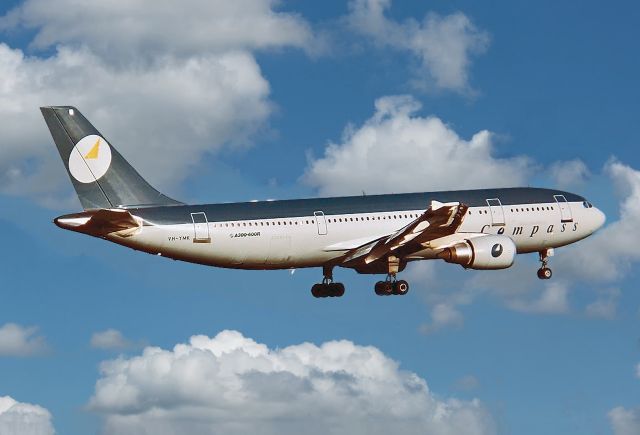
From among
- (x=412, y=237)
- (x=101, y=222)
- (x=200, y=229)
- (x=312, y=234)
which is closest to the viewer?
(x=101, y=222)

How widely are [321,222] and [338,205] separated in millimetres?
1725

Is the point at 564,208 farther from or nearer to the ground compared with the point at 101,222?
farther from the ground

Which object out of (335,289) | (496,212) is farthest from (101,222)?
(496,212)

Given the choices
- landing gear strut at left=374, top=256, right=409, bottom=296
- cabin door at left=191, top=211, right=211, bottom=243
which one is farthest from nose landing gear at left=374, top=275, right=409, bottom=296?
cabin door at left=191, top=211, right=211, bottom=243

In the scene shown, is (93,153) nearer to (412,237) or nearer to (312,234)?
(312,234)

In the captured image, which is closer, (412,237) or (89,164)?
(89,164)

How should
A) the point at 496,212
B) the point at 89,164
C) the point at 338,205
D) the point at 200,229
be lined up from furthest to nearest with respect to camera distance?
the point at 496,212, the point at 338,205, the point at 89,164, the point at 200,229

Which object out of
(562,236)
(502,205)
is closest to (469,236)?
(502,205)

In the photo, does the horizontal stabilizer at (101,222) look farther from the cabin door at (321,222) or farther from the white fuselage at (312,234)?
the cabin door at (321,222)

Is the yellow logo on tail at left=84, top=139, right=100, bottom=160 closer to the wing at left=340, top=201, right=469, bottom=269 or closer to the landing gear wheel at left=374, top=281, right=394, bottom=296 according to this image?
the wing at left=340, top=201, right=469, bottom=269

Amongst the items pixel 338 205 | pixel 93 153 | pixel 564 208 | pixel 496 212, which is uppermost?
pixel 564 208

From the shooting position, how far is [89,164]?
5847cm

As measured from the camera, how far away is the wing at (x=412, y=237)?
2305 inches

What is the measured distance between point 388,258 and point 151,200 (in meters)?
13.9
